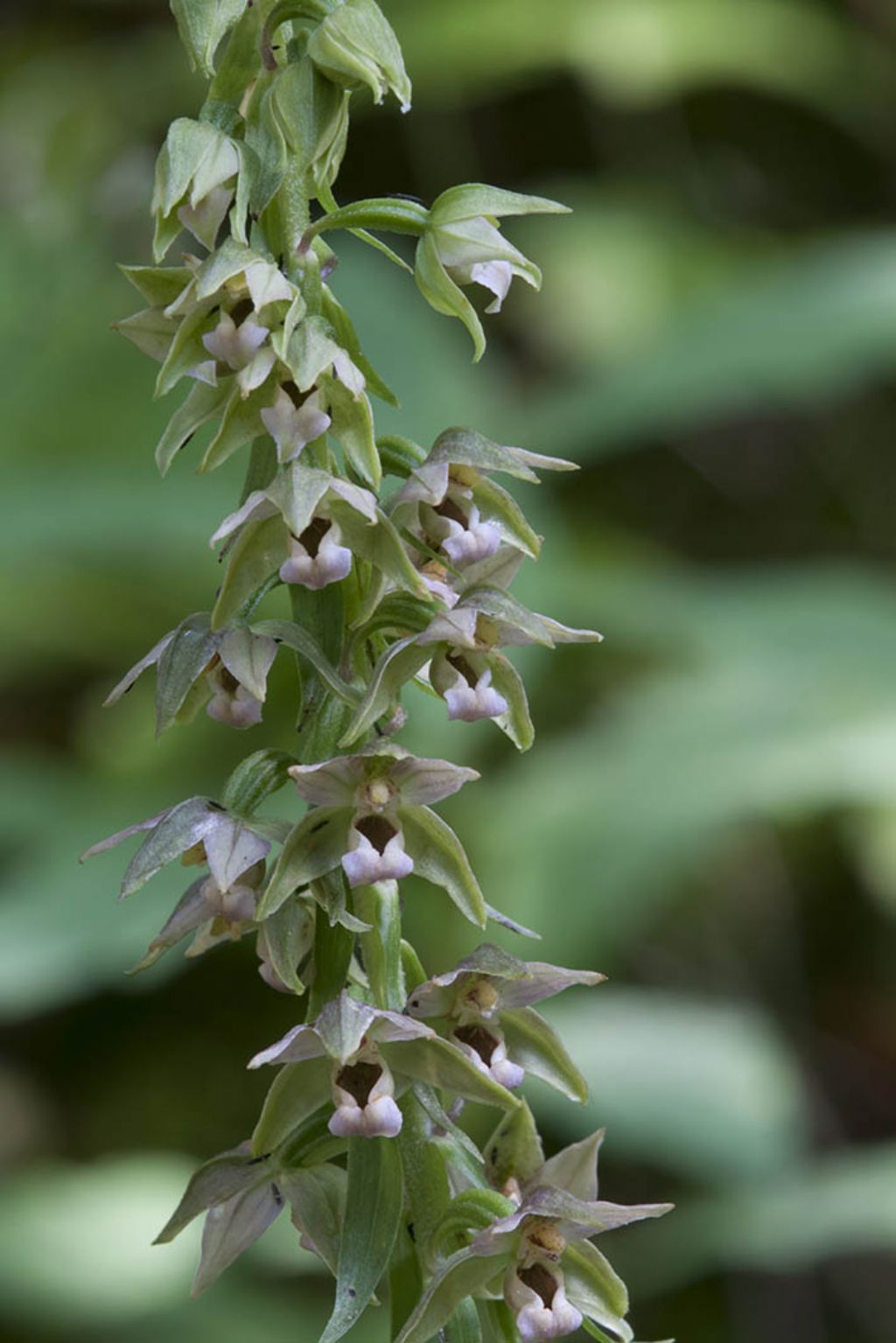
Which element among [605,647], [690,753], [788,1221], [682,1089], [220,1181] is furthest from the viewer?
[605,647]

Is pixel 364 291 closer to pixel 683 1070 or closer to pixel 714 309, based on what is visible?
pixel 714 309

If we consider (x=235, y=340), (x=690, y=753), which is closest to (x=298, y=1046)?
(x=235, y=340)

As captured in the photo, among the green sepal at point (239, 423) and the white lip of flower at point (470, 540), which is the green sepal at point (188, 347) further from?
the white lip of flower at point (470, 540)

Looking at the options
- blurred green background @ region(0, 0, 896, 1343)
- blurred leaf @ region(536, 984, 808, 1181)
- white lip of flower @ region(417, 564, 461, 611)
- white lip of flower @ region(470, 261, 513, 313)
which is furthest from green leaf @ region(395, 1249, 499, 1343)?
blurred leaf @ region(536, 984, 808, 1181)

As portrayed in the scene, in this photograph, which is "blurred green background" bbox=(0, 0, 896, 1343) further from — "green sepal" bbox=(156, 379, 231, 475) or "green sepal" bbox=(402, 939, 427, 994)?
"green sepal" bbox=(156, 379, 231, 475)

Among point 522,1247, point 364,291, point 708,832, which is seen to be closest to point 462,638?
point 522,1247

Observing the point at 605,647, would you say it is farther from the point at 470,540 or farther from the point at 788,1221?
the point at 470,540
